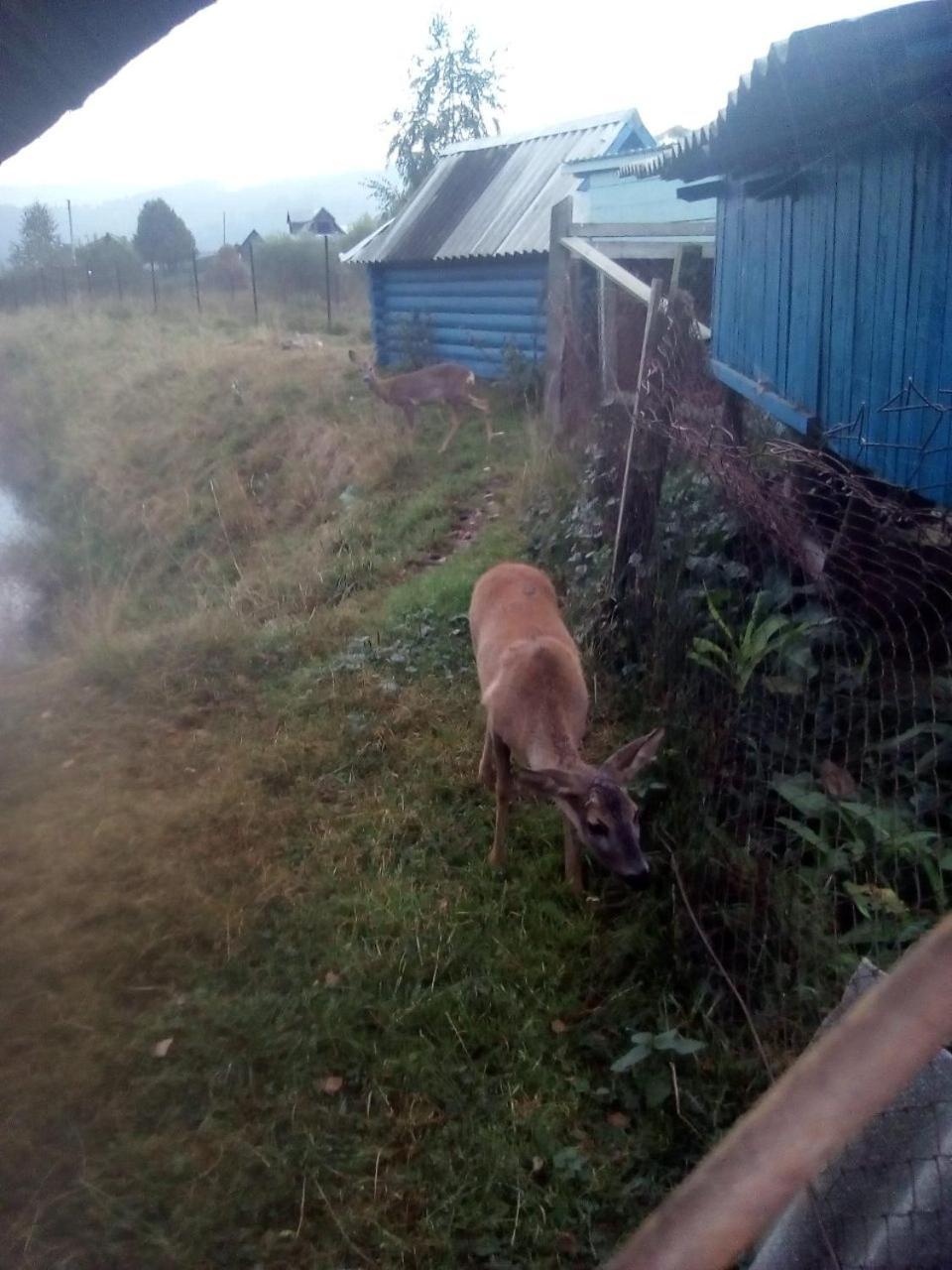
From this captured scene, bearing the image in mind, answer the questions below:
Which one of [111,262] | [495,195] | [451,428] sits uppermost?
[111,262]

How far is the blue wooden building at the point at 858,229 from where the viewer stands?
403 cm

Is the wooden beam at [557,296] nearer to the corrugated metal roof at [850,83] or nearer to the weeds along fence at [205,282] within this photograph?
the corrugated metal roof at [850,83]

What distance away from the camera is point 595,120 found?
55.8 ft

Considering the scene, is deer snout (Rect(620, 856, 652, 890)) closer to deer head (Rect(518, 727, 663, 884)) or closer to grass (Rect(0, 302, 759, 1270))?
deer head (Rect(518, 727, 663, 884))

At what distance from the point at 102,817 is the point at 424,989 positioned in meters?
2.16

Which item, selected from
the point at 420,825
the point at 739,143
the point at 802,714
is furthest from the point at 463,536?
the point at 802,714

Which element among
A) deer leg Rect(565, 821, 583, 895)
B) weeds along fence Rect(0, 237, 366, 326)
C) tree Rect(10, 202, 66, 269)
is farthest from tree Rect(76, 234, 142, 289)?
deer leg Rect(565, 821, 583, 895)

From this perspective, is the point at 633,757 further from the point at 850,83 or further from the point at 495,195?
the point at 495,195

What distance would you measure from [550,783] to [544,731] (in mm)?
543

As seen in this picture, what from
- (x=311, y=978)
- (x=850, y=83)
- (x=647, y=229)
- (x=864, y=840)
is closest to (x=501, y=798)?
(x=311, y=978)

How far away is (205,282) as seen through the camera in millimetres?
35625

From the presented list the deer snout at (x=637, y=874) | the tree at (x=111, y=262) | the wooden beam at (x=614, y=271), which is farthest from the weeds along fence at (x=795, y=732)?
the tree at (x=111, y=262)

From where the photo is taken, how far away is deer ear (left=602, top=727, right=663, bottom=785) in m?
4.16

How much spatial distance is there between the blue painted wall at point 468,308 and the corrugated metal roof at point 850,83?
9.59 metres
